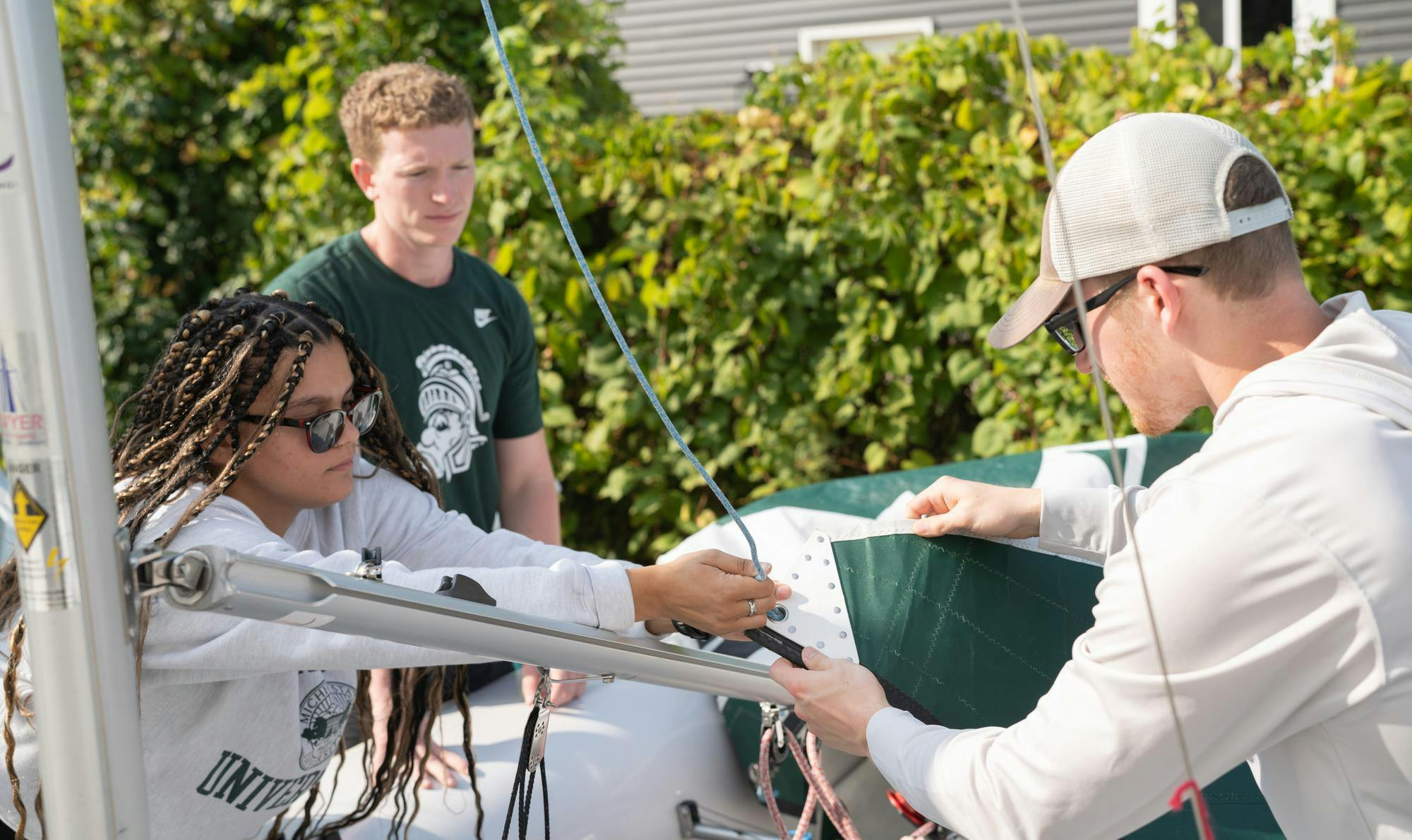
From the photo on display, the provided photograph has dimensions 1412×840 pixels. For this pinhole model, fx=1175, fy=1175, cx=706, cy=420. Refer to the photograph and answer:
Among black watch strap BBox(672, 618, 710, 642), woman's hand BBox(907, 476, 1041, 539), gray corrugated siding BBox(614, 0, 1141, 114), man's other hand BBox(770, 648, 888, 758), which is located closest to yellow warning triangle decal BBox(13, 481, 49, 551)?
black watch strap BBox(672, 618, 710, 642)

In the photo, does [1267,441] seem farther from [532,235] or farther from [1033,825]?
[532,235]

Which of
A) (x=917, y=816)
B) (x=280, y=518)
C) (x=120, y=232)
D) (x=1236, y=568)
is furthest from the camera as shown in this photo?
(x=120, y=232)

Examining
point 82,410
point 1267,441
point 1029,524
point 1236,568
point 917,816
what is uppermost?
point 82,410

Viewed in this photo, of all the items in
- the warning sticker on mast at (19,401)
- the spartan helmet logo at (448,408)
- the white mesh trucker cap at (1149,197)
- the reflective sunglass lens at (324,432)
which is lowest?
the spartan helmet logo at (448,408)

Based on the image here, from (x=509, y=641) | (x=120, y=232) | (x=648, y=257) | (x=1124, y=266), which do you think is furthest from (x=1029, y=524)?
(x=120, y=232)

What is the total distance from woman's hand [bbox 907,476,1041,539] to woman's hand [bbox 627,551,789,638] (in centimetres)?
42

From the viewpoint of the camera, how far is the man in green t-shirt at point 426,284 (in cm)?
293

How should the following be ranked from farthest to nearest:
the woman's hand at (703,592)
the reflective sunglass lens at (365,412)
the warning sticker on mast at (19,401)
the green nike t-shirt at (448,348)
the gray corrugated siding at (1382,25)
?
the gray corrugated siding at (1382,25)
the green nike t-shirt at (448,348)
the reflective sunglass lens at (365,412)
the woman's hand at (703,592)
the warning sticker on mast at (19,401)

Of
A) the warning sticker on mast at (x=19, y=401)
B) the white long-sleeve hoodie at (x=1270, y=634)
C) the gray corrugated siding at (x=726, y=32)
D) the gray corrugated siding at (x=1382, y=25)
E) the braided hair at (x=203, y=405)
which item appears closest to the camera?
the warning sticker on mast at (x=19, y=401)

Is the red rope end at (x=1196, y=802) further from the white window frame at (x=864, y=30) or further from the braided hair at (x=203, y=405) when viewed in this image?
the white window frame at (x=864, y=30)

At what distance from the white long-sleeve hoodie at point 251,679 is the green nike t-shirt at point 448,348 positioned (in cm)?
96

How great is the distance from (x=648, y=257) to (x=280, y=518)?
286 centimetres

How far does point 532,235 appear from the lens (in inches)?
186

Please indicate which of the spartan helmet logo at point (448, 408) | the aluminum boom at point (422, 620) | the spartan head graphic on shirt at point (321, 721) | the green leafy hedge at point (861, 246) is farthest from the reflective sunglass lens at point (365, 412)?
the green leafy hedge at point (861, 246)
